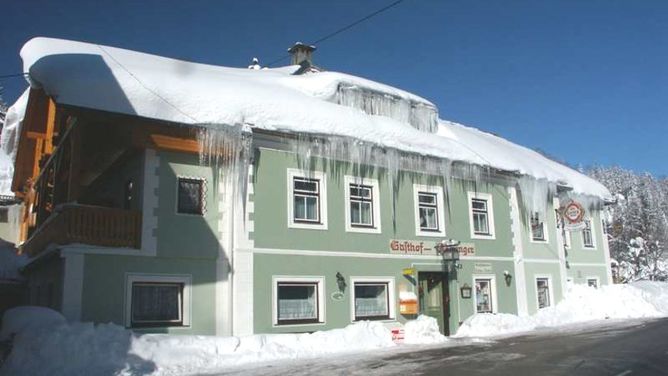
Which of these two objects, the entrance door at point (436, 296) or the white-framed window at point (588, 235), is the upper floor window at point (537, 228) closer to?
the white-framed window at point (588, 235)

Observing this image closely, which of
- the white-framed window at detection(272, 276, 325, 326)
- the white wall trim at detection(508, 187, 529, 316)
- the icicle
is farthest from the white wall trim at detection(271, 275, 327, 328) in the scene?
the white wall trim at detection(508, 187, 529, 316)

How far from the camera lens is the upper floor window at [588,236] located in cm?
2440

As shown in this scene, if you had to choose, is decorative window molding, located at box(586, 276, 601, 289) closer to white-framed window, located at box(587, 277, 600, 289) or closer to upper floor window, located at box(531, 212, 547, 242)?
white-framed window, located at box(587, 277, 600, 289)

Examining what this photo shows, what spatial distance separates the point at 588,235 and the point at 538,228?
4.17 m

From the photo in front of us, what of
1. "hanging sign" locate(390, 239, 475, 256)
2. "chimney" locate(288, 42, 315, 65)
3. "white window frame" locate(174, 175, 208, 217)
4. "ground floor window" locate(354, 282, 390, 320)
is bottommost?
"ground floor window" locate(354, 282, 390, 320)

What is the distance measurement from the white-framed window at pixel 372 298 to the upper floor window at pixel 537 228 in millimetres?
7423

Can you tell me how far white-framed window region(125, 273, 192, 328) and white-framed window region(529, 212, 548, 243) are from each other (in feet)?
43.3

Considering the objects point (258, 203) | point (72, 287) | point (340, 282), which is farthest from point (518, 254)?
point (72, 287)

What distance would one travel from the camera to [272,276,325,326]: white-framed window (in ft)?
47.5

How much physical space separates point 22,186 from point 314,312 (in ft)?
51.7

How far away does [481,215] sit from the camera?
1981 centimetres

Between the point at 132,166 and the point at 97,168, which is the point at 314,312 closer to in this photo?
the point at 132,166

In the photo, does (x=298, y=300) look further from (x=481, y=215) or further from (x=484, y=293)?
(x=481, y=215)

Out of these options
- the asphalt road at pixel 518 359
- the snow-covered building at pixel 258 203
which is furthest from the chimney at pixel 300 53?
the asphalt road at pixel 518 359
